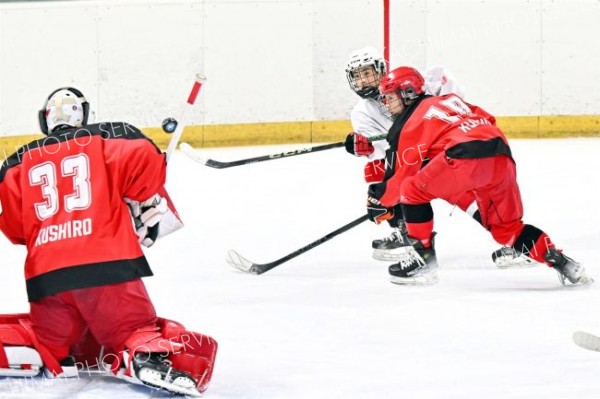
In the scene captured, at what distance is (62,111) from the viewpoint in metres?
3.28

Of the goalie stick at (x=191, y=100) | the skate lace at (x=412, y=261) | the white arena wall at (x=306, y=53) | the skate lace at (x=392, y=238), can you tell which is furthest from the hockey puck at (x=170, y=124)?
the white arena wall at (x=306, y=53)

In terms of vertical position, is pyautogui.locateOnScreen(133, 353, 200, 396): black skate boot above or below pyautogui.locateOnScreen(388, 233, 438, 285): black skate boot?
above

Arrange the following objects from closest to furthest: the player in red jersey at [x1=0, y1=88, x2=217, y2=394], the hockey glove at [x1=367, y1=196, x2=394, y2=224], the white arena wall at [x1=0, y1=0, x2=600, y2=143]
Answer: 1. the player in red jersey at [x1=0, y1=88, x2=217, y2=394]
2. the hockey glove at [x1=367, y1=196, x2=394, y2=224]
3. the white arena wall at [x1=0, y1=0, x2=600, y2=143]

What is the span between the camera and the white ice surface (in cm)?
311

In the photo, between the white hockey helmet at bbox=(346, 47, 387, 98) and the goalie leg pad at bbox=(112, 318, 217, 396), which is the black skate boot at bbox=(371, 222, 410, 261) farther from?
the goalie leg pad at bbox=(112, 318, 217, 396)

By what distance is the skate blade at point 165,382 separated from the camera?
2.92 meters

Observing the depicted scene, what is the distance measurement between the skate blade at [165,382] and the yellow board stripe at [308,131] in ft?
16.8

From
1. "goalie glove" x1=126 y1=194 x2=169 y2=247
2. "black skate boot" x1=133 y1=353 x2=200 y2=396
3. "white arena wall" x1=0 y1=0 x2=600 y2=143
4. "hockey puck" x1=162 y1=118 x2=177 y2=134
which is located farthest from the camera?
"white arena wall" x1=0 y1=0 x2=600 y2=143

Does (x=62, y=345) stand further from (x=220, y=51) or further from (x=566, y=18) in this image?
(x=566, y=18)

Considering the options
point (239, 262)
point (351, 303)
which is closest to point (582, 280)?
point (351, 303)

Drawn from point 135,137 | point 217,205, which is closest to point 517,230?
point 135,137

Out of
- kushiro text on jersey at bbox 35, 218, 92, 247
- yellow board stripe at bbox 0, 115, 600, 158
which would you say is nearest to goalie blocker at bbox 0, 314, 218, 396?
kushiro text on jersey at bbox 35, 218, 92, 247

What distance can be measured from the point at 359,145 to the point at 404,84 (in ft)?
2.25

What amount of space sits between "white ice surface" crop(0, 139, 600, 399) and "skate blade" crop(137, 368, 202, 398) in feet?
0.32
